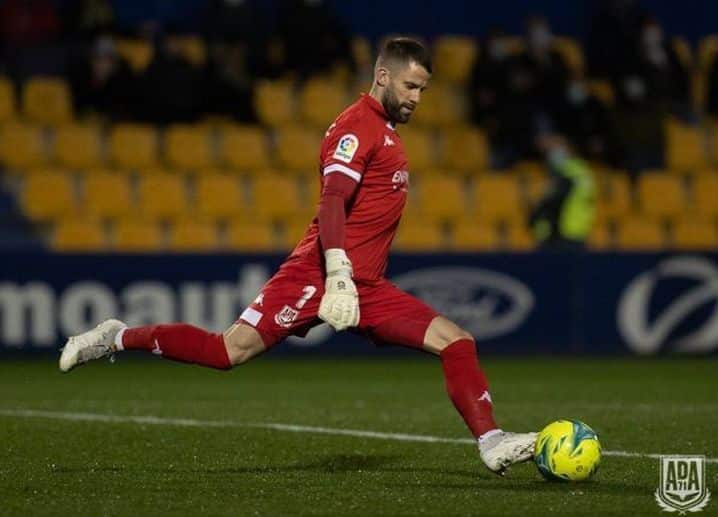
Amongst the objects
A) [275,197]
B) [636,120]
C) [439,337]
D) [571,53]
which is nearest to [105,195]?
[275,197]

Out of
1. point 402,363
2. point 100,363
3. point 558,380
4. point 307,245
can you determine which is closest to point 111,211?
point 100,363

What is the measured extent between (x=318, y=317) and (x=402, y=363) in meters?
7.74

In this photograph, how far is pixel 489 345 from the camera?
1509cm

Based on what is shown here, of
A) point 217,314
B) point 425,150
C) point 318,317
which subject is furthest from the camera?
point 425,150

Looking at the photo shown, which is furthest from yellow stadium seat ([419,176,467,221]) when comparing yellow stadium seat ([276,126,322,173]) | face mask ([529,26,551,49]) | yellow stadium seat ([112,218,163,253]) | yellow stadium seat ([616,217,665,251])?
yellow stadium seat ([112,218,163,253])

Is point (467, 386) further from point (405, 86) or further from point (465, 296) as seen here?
point (465, 296)

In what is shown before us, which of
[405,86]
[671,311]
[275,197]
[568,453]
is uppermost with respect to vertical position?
[405,86]

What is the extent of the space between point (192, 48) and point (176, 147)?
1659 millimetres

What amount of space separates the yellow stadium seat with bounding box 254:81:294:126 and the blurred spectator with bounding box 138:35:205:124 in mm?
931

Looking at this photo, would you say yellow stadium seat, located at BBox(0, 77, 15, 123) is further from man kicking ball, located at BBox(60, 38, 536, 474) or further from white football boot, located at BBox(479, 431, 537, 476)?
white football boot, located at BBox(479, 431, 537, 476)

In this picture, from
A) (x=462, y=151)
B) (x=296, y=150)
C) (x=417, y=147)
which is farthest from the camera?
(x=462, y=151)

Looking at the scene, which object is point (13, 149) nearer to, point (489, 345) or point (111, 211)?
point (111, 211)

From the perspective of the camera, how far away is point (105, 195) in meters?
15.9

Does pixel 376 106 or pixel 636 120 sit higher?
pixel 376 106
